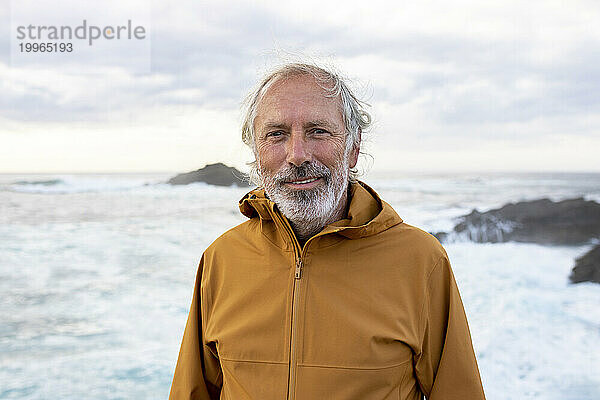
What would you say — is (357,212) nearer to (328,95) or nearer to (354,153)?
(354,153)

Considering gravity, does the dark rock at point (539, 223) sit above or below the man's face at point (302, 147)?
below

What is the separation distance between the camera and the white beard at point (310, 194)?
1.52m

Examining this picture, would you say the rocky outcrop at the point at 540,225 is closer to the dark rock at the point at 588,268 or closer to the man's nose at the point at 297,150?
the dark rock at the point at 588,268

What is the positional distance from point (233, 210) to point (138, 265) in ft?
8.91

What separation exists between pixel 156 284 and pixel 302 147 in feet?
29.3

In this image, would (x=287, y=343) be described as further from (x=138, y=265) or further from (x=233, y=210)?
(x=233, y=210)

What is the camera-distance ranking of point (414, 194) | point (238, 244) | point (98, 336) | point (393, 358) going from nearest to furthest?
point (393, 358) → point (238, 244) → point (98, 336) → point (414, 194)

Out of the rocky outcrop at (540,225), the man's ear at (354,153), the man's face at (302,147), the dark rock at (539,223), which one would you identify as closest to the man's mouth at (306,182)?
the man's face at (302,147)

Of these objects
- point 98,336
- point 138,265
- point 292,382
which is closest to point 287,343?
point 292,382

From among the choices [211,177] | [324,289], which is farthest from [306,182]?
[211,177]

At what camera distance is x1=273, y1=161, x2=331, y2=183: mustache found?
4.95 feet

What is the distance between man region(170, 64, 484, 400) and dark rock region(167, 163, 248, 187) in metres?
9.82

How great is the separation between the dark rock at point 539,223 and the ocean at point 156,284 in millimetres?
282

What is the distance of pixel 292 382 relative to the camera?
1418 millimetres
